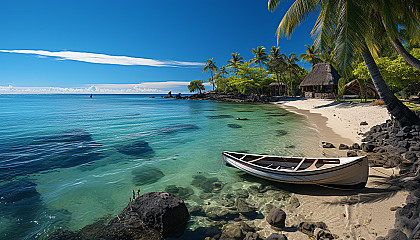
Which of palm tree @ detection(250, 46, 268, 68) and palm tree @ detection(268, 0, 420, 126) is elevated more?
palm tree @ detection(250, 46, 268, 68)

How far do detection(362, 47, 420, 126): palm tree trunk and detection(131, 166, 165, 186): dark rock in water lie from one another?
1167 centimetres

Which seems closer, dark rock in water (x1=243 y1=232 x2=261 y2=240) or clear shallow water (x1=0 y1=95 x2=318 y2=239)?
dark rock in water (x1=243 y1=232 x2=261 y2=240)

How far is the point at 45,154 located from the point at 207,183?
979cm

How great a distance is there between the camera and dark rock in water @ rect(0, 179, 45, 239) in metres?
4.80

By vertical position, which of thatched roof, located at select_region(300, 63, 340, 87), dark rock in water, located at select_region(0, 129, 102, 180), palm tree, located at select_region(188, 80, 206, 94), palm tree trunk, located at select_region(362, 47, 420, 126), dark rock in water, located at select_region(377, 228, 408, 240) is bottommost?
dark rock in water, located at select_region(0, 129, 102, 180)

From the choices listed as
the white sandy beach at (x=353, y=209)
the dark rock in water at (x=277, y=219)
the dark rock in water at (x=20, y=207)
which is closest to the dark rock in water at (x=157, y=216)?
the white sandy beach at (x=353, y=209)

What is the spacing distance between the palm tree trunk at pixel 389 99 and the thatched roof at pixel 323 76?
91.2ft

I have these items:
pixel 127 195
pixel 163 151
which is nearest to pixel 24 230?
pixel 127 195

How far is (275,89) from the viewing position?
197ft

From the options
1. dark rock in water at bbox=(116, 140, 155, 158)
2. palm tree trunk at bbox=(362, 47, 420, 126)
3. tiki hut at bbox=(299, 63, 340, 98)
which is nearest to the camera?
palm tree trunk at bbox=(362, 47, 420, 126)

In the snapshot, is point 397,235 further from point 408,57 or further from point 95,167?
point 95,167

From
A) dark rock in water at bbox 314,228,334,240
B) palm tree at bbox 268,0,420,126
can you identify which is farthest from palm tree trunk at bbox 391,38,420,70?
dark rock in water at bbox 314,228,334,240

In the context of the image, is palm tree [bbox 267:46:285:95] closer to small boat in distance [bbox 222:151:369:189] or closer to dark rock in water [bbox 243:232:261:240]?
small boat in distance [bbox 222:151:369:189]

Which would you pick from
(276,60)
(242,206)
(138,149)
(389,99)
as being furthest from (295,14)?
(276,60)
